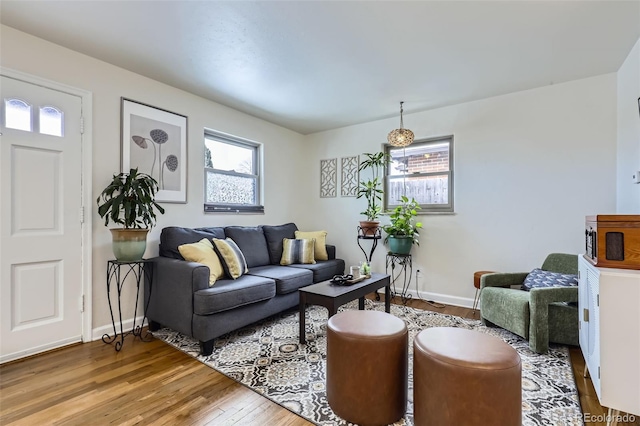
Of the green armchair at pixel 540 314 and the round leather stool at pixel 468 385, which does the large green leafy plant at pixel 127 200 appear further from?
the green armchair at pixel 540 314

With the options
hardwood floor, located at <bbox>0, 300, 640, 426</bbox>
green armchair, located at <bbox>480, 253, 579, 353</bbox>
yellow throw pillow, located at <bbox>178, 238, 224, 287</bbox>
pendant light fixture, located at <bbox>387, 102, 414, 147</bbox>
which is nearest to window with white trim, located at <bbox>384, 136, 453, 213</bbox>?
pendant light fixture, located at <bbox>387, 102, 414, 147</bbox>

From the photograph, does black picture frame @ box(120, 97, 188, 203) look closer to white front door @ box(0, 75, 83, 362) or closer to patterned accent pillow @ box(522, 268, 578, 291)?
white front door @ box(0, 75, 83, 362)

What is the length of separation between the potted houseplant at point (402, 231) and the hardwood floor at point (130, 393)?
1.80 m

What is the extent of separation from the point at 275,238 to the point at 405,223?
168cm

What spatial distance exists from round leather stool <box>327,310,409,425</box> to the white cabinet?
914 mm

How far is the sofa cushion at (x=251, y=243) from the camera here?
352 centimetres

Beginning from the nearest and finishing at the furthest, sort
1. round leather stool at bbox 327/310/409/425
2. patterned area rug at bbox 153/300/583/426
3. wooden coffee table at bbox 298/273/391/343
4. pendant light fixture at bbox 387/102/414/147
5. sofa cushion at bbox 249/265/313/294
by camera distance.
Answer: round leather stool at bbox 327/310/409/425
patterned area rug at bbox 153/300/583/426
wooden coffee table at bbox 298/273/391/343
sofa cushion at bbox 249/265/313/294
pendant light fixture at bbox 387/102/414/147

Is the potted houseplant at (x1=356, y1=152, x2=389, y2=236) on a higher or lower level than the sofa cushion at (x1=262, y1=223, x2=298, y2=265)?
higher

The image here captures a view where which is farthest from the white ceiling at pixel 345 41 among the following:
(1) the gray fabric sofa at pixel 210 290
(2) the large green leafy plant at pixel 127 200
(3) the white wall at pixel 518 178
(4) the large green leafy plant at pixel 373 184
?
(1) the gray fabric sofa at pixel 210 290

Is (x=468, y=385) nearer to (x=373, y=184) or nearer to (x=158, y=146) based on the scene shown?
(x=373, y=184)

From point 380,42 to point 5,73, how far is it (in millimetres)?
2807

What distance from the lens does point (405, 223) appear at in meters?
3.78

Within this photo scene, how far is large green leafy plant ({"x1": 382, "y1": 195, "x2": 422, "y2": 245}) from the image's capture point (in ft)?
12.4

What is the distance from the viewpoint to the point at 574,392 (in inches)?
71.9
